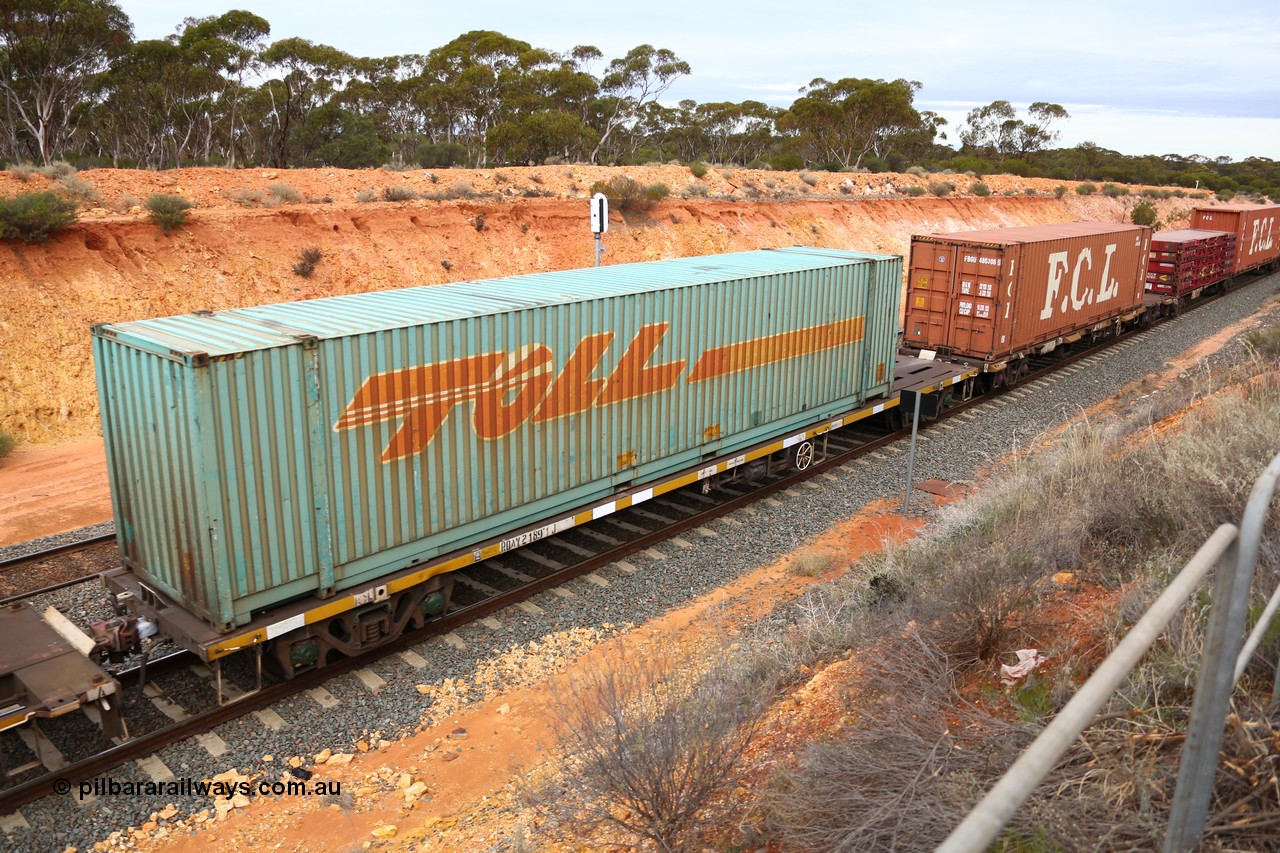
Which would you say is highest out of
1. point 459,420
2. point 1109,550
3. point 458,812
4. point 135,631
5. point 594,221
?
point 594,221

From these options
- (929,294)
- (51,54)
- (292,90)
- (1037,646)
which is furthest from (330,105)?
(1037,646)

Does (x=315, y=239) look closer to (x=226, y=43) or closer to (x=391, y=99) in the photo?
(x=226, y=43)

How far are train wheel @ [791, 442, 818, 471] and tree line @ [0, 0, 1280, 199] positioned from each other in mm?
29193

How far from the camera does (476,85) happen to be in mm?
47500

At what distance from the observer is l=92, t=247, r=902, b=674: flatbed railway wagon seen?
7.18 m

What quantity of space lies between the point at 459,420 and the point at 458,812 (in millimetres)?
3572

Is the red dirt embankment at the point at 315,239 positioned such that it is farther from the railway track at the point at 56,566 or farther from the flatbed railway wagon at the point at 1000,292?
the flatbed railway wagon at the point at 1000,292

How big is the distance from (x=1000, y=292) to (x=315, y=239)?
1643 centimetres

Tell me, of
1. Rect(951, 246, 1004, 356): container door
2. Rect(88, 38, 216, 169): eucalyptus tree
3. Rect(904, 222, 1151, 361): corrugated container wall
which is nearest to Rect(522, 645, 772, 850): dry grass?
Rect(951, 246, 1004, 356): container door

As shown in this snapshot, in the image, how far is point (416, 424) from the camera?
27.3ft

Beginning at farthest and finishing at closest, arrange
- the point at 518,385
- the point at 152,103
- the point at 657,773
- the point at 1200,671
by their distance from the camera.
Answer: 1. the point at 152,103
2. the point at 518,385
3. the point at 657,773
4. the point at 1200,671

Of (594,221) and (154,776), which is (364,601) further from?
(594,221)

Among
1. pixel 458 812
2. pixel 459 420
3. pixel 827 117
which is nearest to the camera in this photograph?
pixel 458 812

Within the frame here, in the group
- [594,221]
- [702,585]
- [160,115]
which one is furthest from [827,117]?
[702,585]
